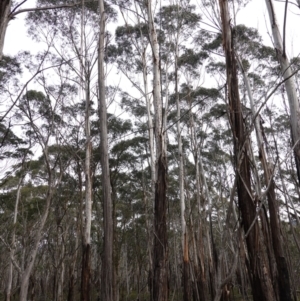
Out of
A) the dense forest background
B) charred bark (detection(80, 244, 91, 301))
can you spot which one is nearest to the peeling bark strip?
the dense forest background

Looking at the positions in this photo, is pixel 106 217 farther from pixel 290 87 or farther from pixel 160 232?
pixel 290 87

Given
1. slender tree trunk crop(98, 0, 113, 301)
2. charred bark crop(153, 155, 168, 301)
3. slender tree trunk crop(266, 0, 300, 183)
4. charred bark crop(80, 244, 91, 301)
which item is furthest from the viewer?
charred bark crop(80, 244, 91, 301)

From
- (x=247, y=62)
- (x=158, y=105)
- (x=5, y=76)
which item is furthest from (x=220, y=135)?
(x=158, y=105)

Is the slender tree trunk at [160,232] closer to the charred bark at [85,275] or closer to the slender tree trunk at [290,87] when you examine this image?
the slender tree trunk at [290,87]

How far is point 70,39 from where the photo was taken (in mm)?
11000

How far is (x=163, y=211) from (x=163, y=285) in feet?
3.36

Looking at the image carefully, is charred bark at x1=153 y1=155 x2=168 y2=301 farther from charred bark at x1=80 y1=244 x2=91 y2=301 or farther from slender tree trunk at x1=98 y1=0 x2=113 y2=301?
charred bark at x1=80 y1=244 x2=91 y2=301

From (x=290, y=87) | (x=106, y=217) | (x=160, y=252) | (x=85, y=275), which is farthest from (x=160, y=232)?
(x=85, y=275)

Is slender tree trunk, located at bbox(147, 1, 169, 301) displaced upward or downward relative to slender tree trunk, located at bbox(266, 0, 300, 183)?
downward

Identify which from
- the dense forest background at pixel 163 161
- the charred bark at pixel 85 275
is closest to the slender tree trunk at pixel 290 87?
the dense forest background at pixel 163 161

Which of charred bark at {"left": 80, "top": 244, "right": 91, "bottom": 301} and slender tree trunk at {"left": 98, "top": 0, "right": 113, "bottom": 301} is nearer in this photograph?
slender tree trunk at {"left": 98, "top": 0, "right": 113, "bottom": 301}

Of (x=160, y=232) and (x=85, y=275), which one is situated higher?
(x=160, y=232)

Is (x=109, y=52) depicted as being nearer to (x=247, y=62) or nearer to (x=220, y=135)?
(x=247, y=62)

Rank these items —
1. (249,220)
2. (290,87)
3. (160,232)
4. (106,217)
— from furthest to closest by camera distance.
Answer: (160,232), (106,217), (290,87), (249,220)
